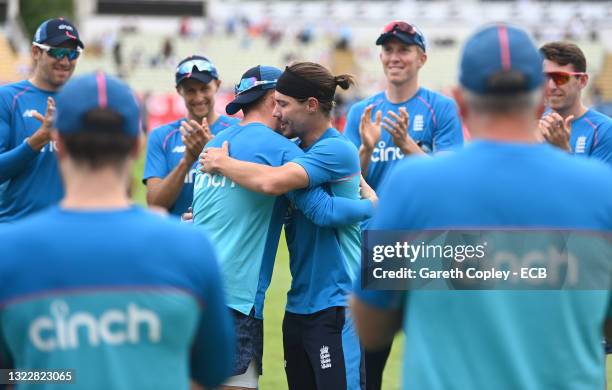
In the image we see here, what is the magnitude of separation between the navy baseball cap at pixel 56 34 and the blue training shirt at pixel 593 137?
3.34 meters

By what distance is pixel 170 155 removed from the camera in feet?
22.2

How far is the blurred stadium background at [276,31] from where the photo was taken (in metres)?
48.1

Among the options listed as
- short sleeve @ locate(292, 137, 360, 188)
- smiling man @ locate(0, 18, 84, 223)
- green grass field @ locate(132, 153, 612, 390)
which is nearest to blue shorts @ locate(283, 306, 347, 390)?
short sleeve @ locate(292, 137, 360, 188)

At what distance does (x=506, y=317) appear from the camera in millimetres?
2973

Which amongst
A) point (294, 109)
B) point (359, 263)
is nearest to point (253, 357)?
point (359, 263)

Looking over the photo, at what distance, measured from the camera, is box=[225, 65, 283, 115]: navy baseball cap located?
5551 mm

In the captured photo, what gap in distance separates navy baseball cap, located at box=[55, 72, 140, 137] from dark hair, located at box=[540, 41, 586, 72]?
408 cm

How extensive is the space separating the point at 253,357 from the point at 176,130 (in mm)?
2032

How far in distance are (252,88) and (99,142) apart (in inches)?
107

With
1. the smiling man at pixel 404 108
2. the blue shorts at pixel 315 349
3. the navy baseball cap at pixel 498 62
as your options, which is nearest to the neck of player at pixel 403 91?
the smiling man at pixel 404 108

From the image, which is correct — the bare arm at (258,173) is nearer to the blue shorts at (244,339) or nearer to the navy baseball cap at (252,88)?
the navy baseball cap at (252,88)

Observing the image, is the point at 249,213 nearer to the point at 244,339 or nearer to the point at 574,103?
the point at 244,339

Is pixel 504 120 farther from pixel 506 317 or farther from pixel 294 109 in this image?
pixel 294 109

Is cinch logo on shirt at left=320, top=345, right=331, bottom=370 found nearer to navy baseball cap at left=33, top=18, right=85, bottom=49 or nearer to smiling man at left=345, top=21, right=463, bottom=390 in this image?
smiling man at left=345, top=21, right=463, bottom=390
